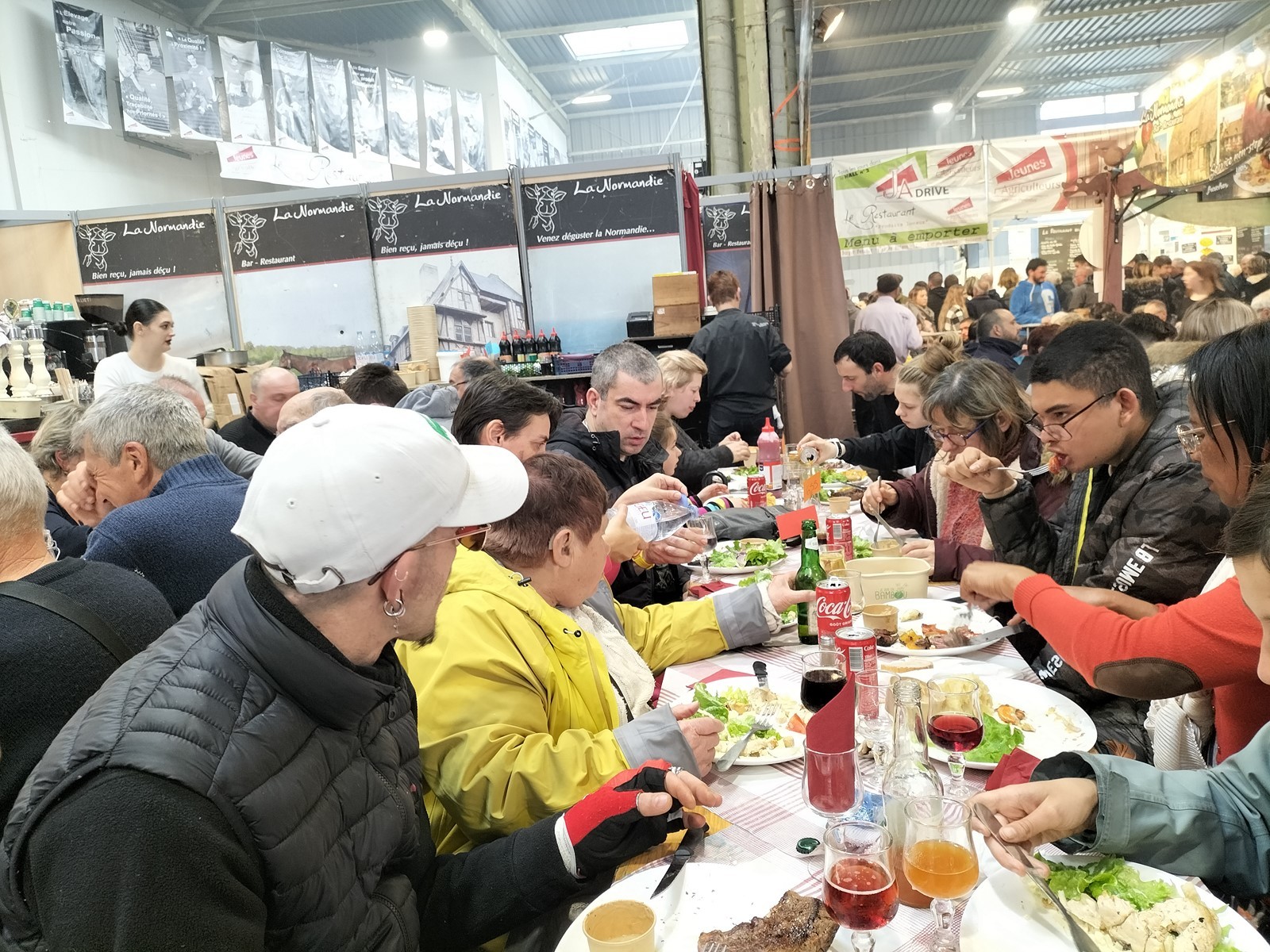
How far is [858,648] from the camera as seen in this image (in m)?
1.88

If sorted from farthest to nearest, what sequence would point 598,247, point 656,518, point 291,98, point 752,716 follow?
1. point 291,98
2. point 598,247
3. point 656,518
4. point 752,716

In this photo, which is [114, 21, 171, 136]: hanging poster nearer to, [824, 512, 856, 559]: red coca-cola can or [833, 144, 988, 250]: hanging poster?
[833, 144, 988, 250]: hanging poster

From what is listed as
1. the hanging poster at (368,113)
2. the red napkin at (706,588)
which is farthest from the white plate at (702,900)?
the hanging poster at (368,113)

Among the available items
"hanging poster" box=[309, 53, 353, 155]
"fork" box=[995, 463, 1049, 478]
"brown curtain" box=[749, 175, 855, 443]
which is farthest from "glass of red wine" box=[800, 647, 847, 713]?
"hanging poster" box=[309, 53, 353, 155]

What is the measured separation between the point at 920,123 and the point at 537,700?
24567 mm

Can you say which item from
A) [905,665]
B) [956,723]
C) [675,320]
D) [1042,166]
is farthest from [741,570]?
[1042,166]

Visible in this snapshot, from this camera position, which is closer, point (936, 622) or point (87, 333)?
point (936, 622)

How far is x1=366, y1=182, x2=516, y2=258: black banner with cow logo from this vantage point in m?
7.89

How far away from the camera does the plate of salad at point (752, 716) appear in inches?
73.8

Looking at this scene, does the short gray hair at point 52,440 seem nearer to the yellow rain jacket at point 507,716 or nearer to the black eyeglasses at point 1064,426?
the yellow rain jacket at point 507,716

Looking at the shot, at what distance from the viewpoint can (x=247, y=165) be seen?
11359mm

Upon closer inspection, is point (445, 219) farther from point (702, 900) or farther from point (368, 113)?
point (702, 900)

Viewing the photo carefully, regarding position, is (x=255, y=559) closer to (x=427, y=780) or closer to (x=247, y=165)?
(x=427, y=780)

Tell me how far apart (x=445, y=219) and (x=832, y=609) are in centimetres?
678
